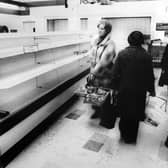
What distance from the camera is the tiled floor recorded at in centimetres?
259

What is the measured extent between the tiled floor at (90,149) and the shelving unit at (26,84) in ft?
0.98

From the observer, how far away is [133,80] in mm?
2756

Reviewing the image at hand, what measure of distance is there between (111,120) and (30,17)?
26.7 feet

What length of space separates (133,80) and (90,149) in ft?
3.57

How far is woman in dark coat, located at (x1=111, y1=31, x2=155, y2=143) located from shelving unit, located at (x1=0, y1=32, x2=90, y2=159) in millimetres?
1140

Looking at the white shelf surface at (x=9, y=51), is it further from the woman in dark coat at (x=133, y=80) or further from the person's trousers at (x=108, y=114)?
the person's trousers at (x=108, y=114)

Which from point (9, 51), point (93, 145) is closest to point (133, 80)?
point (93, 145)

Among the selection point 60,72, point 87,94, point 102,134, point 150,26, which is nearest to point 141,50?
point 87,94

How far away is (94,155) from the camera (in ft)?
9.02

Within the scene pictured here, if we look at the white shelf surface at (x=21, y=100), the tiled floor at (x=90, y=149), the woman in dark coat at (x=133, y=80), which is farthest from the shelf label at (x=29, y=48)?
the tiled floor at (x=90, y=149)

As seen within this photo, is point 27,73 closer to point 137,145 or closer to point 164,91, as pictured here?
point 137,145

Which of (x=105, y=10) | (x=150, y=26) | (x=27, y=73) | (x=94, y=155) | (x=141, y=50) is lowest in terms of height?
(x=94, y=155)

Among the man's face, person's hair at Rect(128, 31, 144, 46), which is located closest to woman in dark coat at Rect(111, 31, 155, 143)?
person's hair at Rect(128, 31, 144, 46)

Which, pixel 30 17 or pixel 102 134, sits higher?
pixel 30 17
